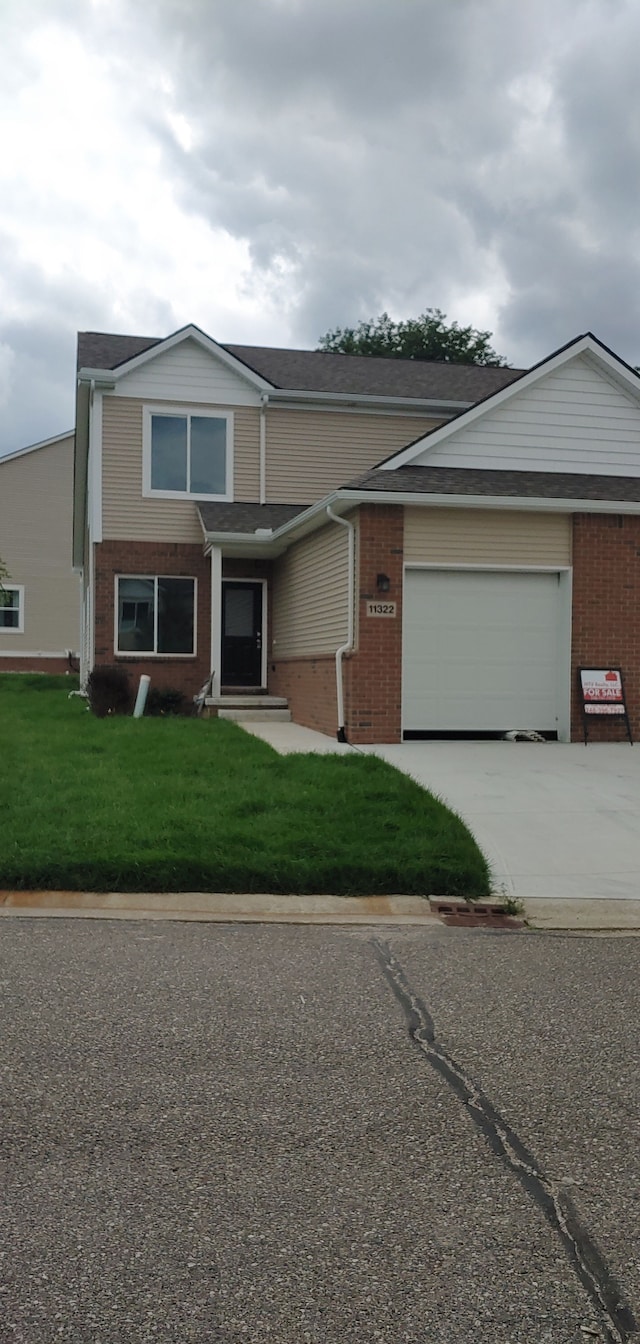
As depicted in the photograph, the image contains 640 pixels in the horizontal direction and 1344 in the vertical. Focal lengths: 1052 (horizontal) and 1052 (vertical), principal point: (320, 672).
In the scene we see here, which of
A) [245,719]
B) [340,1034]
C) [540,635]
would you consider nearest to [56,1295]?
[340,1034]

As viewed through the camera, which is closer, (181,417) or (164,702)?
(164,702)

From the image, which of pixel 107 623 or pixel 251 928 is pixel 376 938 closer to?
pixel 251 928

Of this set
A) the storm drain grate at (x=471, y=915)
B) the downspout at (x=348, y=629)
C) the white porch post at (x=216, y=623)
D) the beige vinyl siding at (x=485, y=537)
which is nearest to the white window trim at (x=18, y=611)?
the white porch post at (x=216, y=623)

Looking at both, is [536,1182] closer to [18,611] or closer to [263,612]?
[263,612]

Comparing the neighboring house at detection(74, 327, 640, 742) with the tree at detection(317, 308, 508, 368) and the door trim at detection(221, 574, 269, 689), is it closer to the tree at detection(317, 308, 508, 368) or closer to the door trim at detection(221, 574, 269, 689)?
the door trim at detection(221, 574, 269, 689)

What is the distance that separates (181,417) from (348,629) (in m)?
7.89

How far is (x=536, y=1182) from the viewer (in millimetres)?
3342

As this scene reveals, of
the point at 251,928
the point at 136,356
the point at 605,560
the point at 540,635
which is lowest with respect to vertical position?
the point at 251,928

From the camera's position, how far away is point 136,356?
19.7 meters

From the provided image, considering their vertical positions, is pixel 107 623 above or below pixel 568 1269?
above

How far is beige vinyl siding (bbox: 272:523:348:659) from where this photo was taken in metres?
15.1

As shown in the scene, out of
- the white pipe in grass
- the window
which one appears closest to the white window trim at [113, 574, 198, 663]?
the window

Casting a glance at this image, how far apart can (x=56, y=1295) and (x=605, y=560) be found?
13.3 m

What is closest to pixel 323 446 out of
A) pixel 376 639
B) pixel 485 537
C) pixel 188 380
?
pixel 188 380
